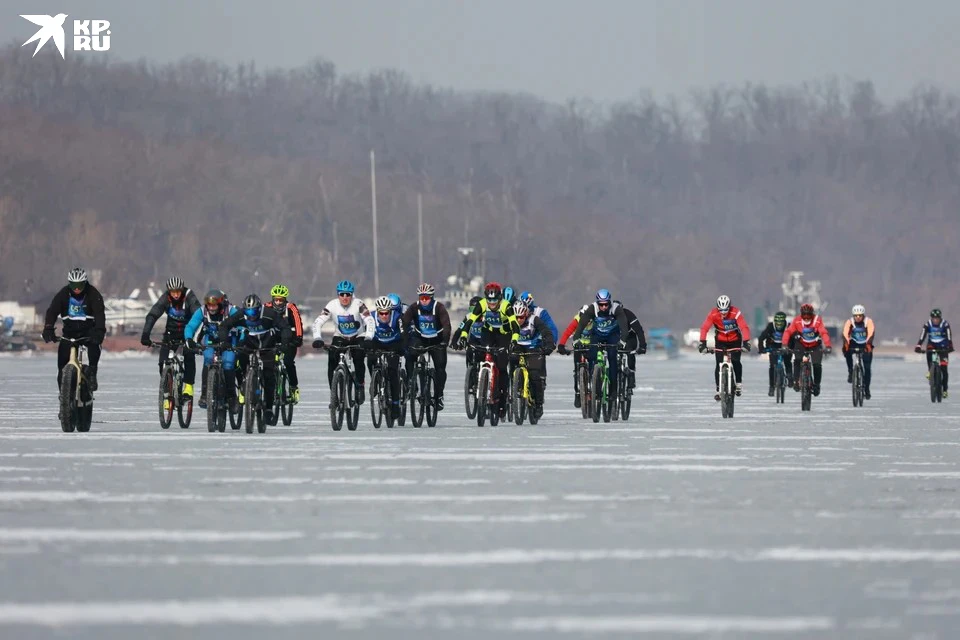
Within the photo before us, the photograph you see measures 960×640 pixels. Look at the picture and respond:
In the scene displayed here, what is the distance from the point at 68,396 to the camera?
24266 mm

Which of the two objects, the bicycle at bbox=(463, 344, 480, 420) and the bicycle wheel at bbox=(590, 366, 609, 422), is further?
the bicycle wheel at bbox=(590, 366, 609, 422)

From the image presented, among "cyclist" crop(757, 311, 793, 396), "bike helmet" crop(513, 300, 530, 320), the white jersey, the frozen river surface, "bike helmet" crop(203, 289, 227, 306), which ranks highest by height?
"bike helmet" crop(203, 289, 227, 306)

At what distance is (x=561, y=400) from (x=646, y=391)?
19.6 ft

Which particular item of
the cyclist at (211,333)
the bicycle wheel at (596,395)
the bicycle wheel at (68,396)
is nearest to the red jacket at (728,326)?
the bicycle wheel at (596,395)

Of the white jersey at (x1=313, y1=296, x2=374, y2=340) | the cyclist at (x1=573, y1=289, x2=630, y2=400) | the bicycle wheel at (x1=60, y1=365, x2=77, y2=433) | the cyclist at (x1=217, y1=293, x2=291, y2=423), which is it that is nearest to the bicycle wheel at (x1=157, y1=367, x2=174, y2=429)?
the cyclist at (x1=217, y1=293, x2=291, y2=423)

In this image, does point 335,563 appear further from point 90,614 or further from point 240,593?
point 90,614

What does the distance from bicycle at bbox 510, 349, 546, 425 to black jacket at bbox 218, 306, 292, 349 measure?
345 centimetres

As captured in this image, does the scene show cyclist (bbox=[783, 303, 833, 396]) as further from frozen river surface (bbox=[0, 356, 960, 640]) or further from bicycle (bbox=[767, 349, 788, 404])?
frozen river surface (bbox=[0, 356, 960, 640])

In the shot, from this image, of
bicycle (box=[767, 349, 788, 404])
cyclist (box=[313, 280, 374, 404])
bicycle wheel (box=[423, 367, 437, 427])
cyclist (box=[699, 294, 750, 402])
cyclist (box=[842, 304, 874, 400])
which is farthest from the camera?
bicycle (box=[767, 349, 788, 404])

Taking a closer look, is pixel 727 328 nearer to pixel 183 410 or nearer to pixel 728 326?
pixel 728 326

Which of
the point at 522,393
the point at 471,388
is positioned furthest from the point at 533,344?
the point at 471,388

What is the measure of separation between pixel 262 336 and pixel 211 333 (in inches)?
25.9

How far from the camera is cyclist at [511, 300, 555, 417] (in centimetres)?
2773

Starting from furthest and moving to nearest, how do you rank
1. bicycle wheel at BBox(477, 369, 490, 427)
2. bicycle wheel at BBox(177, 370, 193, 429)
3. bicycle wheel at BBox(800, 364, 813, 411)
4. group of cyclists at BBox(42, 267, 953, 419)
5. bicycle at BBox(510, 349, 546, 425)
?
1. bicycle wheel at BBox(800, 364, 813, 411)
2. bicycle at BBox(510, 349, 546, 425)
3. bicycle wheel at BBox(477, 369, 490, 427)
4. bicycle wheel at BBox(177, 370, 193, 429)
5. group of cyclists at BBox(42, 267, 953, 419)
